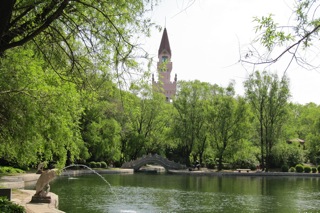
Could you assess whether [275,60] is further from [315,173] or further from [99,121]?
[315,173]

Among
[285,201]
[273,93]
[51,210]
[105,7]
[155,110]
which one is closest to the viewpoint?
[105,7]

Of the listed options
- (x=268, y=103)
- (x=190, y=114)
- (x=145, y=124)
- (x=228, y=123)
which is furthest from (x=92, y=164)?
(x=268, y=103)

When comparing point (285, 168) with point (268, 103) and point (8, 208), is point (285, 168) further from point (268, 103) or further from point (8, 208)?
point (8, 208)

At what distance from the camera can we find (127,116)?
51.6 m

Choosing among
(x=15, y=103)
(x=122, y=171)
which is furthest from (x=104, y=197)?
(x=122, y=171)

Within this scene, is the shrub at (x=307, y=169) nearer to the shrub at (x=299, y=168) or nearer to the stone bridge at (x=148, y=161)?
the shrub at (x=299, y=168)

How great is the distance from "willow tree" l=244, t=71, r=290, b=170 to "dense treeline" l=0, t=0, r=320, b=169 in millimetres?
119

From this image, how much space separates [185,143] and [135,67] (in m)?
44.8

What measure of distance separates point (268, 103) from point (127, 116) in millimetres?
17410

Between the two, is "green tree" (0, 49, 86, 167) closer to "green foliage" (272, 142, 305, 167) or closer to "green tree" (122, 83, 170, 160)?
"green tree" (122, 83, 170, 160)

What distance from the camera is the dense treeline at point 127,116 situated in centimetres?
817

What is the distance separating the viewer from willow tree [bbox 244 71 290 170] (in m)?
49.0

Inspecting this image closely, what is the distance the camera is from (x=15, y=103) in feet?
35.8

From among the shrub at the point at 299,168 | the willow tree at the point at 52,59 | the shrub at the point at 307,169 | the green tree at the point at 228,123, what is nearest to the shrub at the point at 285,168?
the shrub at the point at 299,168
